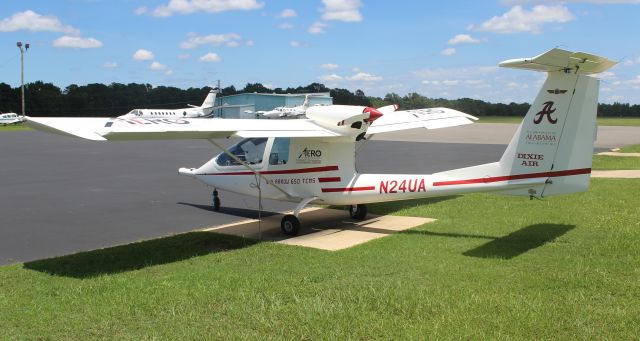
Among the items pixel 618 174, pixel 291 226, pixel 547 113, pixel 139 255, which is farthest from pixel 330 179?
pixel 618 174

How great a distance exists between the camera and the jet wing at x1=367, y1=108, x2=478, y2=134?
515 inches

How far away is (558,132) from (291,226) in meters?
5.08

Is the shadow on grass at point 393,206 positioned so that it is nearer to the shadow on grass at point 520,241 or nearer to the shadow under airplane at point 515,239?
the shadow under airplane at point 515,239

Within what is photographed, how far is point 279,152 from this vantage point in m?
12.0

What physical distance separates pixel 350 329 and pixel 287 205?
9418 mm

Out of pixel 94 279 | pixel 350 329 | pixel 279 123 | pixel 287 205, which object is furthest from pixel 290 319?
pixel 287 205

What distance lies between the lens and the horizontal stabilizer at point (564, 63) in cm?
804

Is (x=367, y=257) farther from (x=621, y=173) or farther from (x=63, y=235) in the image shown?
(x=621, y=173)

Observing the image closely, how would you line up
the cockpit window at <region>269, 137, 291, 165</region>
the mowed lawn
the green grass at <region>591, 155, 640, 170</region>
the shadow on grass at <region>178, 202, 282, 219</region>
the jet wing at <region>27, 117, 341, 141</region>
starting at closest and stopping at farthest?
the mowed lawn → the jet wing at <region>27, 117, 341, 141</region> → the cockpit window at <region>269, 137, 291, 165</region> → the shadow on grass at <region>178, 202, 282, 219</region> → the green grass at <region>591, 155, 640, 170</region>

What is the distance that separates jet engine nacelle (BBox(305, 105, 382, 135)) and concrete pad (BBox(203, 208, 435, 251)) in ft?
6.48

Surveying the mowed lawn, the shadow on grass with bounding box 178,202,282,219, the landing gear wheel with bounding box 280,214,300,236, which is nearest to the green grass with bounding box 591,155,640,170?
the mowed lawn

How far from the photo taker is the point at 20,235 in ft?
36.7

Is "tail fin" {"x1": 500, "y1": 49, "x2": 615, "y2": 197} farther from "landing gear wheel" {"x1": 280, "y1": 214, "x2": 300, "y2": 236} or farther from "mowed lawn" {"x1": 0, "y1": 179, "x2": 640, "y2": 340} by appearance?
"landing gear wheel" {"x1": 280, "y1": 214, "x2": 300, "y2": 236}

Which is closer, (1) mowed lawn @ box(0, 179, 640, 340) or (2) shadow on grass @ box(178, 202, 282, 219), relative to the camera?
(1) mowed lawn @ box(0, 179, 640, 340)
